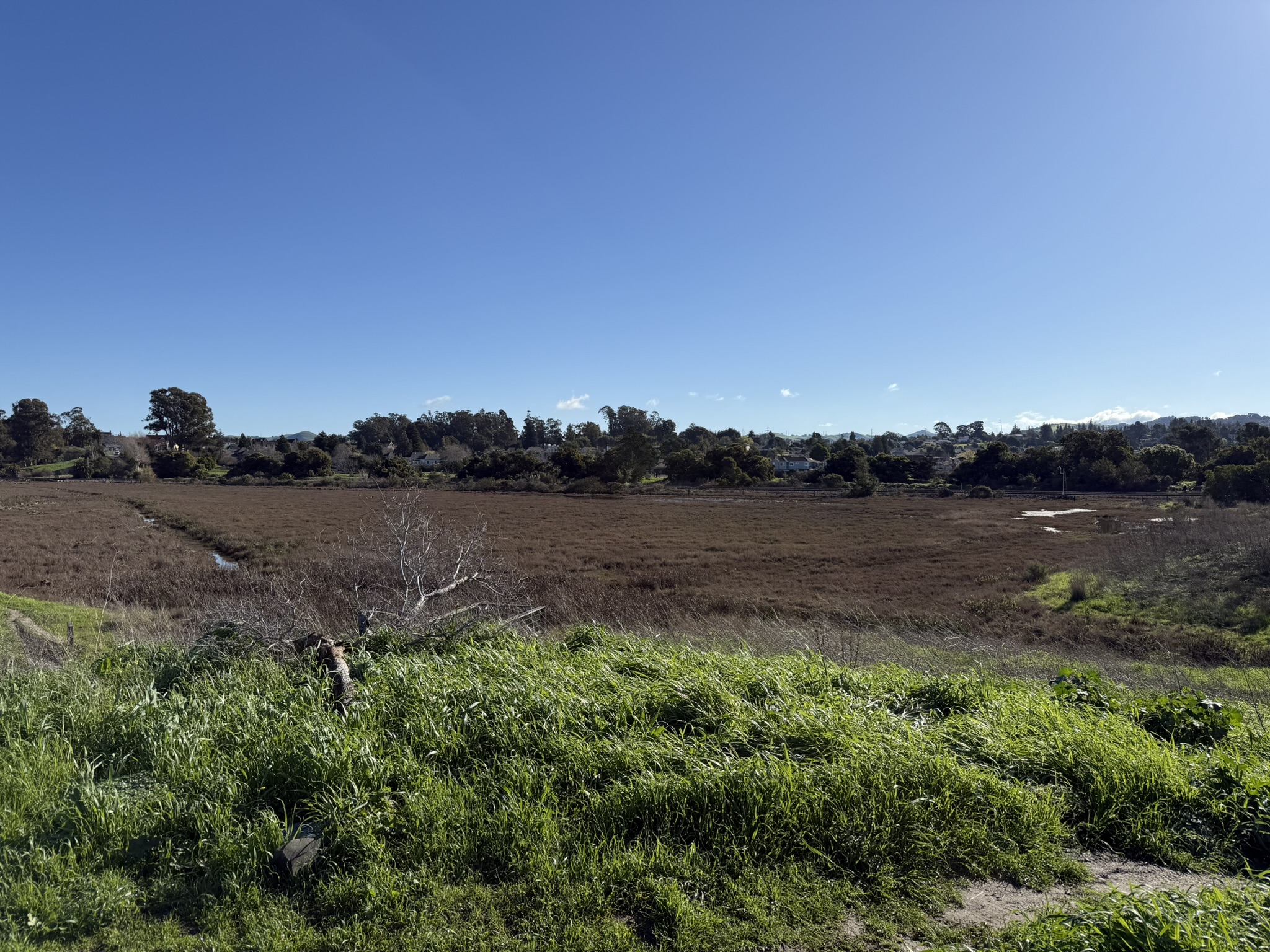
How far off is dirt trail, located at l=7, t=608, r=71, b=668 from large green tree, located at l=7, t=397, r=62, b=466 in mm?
126616

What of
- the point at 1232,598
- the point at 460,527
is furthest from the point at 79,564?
the point at 1232,598

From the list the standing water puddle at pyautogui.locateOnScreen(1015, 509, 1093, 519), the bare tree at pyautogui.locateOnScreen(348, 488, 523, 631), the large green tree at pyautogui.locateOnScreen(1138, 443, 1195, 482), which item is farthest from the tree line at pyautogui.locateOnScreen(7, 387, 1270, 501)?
the bare tree at pyautogui.locateOnScreen(348, 488, 523, 631)

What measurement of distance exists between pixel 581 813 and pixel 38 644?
10088 millimetres

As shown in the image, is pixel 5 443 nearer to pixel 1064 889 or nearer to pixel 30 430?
pixel 30 430

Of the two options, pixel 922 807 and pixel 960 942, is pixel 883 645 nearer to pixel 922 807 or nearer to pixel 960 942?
pixel 922 807

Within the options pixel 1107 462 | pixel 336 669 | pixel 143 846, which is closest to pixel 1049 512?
pixel 1107 462

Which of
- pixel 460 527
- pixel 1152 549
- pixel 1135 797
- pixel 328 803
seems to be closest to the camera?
pixel 328 803

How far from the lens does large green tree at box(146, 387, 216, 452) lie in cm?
11681

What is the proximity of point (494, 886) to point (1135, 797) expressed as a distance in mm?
3616

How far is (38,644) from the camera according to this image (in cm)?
931

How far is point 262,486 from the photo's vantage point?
8769cm

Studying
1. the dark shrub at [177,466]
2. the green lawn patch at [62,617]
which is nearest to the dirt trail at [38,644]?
the green lawn patch at [62,617]

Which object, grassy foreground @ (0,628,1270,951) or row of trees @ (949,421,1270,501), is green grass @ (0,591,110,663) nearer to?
grassy foreground @ (0,628,1270,951)

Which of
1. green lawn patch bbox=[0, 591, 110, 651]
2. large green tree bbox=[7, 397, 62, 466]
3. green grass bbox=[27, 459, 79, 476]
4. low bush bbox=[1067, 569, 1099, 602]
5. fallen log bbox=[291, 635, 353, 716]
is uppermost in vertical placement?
large green tree bbox=[7, 397, 62, 466]
